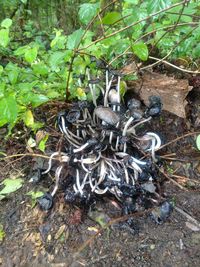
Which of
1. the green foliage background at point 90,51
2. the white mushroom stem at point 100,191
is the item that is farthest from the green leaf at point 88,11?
the white mushroom stem at point 100,191

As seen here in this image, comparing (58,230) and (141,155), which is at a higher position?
(141,155)

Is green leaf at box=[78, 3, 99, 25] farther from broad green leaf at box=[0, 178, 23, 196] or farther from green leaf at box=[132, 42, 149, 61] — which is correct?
broad green leaf at box=[0, 178, 23, 196]

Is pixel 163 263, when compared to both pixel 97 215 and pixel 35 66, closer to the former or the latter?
pixel 97 215

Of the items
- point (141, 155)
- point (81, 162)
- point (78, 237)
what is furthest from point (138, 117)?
point (78, 237)

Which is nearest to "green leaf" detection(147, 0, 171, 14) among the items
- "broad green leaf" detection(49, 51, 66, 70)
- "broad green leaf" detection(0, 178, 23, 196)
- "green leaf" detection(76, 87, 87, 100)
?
"broad green leaf" detection(49, 51, 66, 70)

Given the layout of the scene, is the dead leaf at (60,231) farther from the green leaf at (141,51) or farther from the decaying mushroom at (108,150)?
Answer: the green leaf at (141,51)

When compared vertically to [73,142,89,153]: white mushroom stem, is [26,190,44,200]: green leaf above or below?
below
